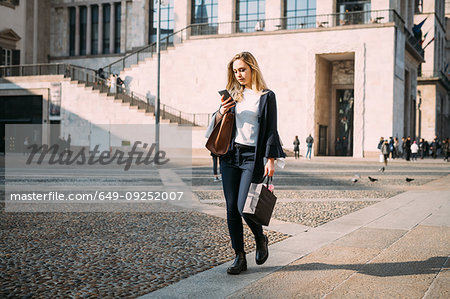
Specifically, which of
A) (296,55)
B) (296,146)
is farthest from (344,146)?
(296,55)

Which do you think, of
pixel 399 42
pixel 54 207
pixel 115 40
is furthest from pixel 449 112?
pixel 54 207

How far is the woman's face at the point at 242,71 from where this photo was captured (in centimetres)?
452

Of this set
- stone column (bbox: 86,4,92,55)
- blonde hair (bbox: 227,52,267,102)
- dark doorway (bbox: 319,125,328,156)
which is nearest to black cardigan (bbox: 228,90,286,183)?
blonde hair (bbox: 227,52,267,102)

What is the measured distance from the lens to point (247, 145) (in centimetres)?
448

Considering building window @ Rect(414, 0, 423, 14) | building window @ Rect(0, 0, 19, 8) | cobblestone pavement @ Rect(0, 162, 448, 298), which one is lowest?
cobblestone pavement @ Rect(0, 162, 448, 298)

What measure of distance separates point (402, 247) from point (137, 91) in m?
35.9

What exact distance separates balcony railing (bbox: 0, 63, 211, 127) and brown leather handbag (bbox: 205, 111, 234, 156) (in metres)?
30.5

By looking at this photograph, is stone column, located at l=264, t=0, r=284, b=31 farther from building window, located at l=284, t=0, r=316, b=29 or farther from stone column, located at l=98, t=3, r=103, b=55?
stone column, located at l=98, t=3, r=103, b=55

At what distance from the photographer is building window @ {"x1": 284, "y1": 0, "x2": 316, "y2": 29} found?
37344 mm

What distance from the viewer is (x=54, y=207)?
352 inches

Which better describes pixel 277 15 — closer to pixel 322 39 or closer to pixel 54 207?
pixel 322 39

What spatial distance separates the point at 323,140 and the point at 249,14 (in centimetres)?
1150

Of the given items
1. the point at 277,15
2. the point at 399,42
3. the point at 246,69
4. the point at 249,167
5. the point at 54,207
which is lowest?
the point at 54,207

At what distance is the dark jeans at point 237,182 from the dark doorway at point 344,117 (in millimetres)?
36788
